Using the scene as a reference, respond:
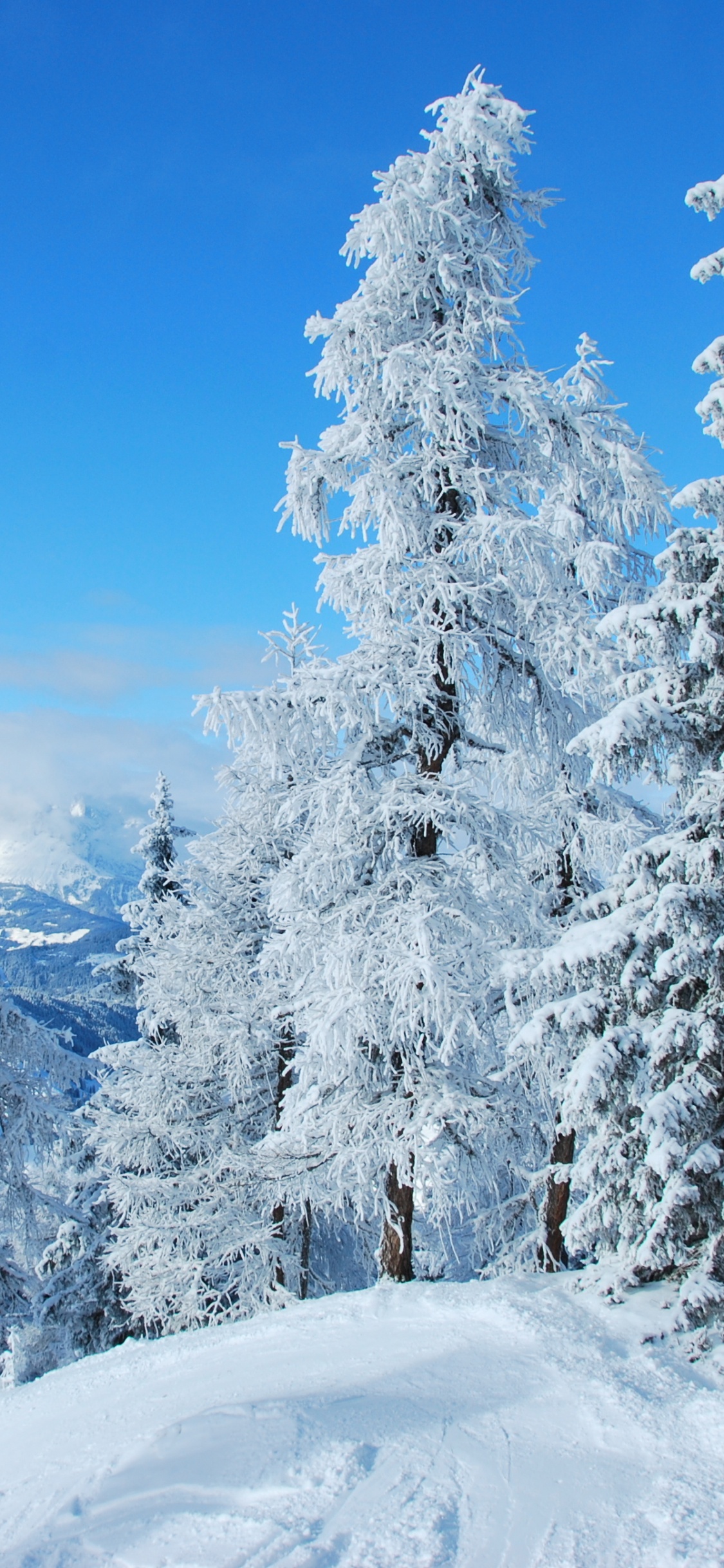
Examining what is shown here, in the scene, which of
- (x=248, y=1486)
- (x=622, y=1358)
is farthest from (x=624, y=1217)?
(x=248, y=1486)

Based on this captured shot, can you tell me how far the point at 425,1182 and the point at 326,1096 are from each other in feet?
4.82

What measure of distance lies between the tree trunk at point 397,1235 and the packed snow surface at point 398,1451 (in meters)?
1.62

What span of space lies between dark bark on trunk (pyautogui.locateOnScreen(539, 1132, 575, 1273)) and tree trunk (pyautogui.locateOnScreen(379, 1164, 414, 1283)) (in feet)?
8.38

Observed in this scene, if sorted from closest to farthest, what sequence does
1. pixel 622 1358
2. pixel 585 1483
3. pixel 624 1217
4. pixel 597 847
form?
1. pixel 585 1483
2. pixel 622 1358
3. pixel 624 1217
4. pixel 597 847

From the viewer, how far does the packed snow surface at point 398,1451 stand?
3588 millimetres

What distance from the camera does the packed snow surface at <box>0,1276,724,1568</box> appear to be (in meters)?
3.59

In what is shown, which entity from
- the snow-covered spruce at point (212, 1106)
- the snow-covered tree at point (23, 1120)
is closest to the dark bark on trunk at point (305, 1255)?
the snow-covered spruce at point (212, 1106)

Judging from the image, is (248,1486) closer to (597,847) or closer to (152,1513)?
(152,1513)

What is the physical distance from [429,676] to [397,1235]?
5885 mm

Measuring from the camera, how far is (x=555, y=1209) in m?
10.3

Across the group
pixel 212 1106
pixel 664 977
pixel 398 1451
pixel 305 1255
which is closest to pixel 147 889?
pixel 212 1106

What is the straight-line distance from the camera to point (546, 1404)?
4898 millimetres

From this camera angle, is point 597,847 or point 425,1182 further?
point 597,847

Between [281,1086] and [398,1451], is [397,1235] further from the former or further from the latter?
[281,1086]
